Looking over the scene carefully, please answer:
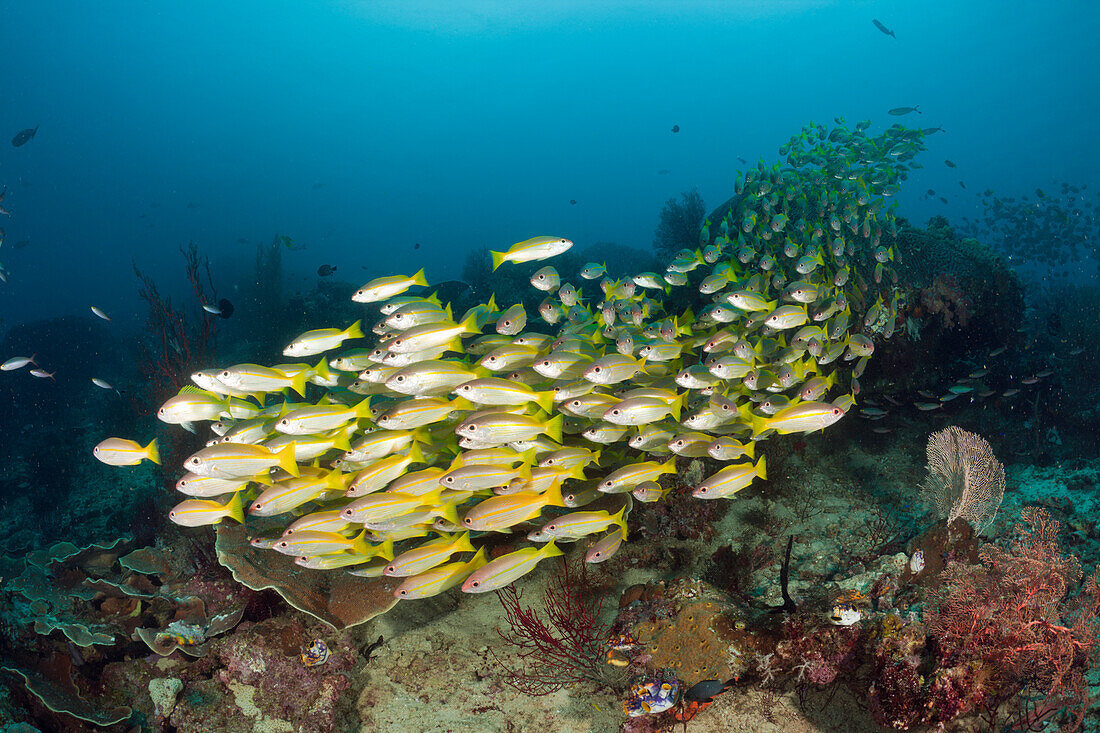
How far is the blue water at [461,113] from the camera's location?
95.3 m

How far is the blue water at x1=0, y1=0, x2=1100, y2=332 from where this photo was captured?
95312 millimetres

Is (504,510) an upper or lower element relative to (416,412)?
lower

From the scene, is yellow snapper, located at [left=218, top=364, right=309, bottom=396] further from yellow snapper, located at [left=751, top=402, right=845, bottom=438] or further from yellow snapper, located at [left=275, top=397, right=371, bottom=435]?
yellow snapper, located at [left=751, top=402, right=845, bottom=438]

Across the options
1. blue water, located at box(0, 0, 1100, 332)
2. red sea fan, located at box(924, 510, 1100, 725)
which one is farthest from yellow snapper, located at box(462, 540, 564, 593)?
blue water, located at box(0, 0, 1100, 332)

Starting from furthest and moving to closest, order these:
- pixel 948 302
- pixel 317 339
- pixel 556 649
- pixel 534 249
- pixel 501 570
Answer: pixel 948 302 → pixel 534 249 → pixel 317 339 → pixel 556 649 → pixel 501 570

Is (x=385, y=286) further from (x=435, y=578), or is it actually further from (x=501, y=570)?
(x=501, y=570)

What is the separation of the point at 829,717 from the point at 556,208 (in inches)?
5160

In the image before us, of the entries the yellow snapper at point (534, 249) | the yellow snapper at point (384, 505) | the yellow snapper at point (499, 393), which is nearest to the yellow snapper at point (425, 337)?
the yellow snapper at point (499, 393)

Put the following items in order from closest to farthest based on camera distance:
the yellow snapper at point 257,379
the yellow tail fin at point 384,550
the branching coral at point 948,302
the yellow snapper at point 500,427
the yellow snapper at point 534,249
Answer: the yellow snapper at point 500,427
the yellow tail fin at point 384,550
the yellow snapper at point 257,379
the yellow snapper at point 534,249
the branching coral at point 948,302

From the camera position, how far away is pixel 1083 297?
14.5 m

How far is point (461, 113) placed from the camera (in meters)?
154

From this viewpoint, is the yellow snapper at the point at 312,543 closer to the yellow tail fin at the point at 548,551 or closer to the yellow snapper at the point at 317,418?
the yellow snapper at the point at 317,418

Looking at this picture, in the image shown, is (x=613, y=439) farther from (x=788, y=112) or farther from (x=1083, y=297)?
(x=788, y=112)

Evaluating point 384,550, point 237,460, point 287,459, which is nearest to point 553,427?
point 384,550
